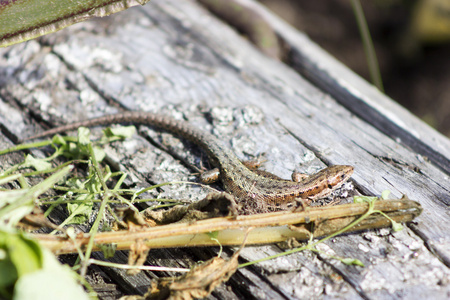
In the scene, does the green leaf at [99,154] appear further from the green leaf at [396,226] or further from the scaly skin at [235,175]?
the green leaf at [396,226]

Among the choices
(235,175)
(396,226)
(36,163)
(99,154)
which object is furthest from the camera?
(235,175)

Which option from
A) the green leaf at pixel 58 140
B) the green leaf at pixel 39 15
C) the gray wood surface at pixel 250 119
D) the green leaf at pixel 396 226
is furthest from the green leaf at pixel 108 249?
the green leaf at pixel 396 226

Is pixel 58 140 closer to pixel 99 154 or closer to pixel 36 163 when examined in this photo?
pixel 36 163

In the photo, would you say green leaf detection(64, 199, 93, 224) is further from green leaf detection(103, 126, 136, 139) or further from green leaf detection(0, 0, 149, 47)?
green leaf detection(0, 0, 149, 47)

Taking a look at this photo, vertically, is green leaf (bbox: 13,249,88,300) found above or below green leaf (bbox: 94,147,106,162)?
above

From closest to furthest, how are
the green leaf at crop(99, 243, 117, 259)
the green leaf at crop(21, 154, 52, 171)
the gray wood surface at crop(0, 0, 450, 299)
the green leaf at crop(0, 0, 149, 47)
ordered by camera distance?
the green leaf at crop(99, 243, 117, 259) < the gray wood surface at crop(0, 0, 450, 299) < the green leaf at crop(0, 0, 149, 47) < the green leaf at crop(21, 154, 52, 171)

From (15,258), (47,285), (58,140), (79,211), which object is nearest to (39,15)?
(58,140)

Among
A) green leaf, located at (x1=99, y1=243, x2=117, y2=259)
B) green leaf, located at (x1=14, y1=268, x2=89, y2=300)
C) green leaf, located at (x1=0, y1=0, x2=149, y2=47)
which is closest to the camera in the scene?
green leaf, located at (x1=14, y1=268, x2=89, y2=300)

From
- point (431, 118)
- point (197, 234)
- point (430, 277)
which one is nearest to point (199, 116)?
point (197, 234)

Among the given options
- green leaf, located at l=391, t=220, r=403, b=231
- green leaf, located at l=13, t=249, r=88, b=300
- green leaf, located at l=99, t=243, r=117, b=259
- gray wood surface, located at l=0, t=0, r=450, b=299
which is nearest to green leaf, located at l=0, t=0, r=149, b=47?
gray wood surface, located at l=0, t=0, r=450, b=299

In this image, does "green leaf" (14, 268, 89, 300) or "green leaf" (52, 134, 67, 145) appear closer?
"green leaf" (14, 268, 89, 300)
